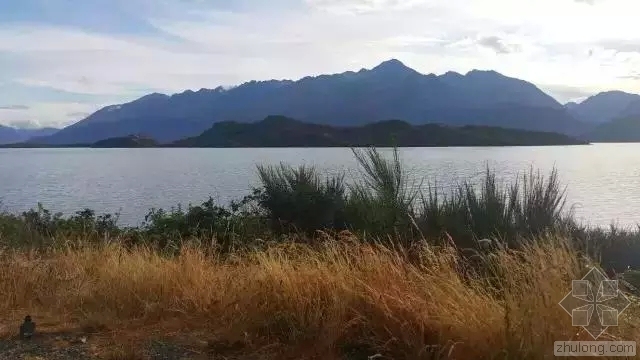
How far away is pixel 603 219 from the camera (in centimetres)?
1967

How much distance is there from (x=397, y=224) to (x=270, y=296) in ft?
15.9

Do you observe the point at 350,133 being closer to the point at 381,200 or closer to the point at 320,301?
the point at 381,200

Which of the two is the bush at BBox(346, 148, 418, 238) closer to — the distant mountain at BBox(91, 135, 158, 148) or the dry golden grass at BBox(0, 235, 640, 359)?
the dry golden grass at BBox(0, 235, 640, 359)

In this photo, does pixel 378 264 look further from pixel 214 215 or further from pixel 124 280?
pixel 214 215

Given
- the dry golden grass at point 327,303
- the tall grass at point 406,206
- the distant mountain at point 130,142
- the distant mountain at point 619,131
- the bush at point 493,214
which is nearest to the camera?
the dry golden grass at point 327,303

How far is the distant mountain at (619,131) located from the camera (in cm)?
12744

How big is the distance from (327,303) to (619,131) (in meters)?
144

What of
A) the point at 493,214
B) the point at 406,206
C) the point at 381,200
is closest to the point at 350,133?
the point at 381,200

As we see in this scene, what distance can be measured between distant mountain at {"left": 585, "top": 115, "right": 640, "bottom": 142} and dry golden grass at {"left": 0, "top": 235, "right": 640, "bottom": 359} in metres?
132

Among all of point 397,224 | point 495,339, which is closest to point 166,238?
point 397,224

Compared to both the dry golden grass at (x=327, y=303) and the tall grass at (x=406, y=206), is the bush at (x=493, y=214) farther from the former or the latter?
the dry golden grass at (x=327, y=303)

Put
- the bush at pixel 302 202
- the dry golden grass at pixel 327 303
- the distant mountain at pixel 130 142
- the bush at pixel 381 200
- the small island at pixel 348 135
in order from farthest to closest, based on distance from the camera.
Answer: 1. the distant mountain at pixel 130 142
2. the small island at pixel 348 135
3. the bush at pixel 302 202
4. the bush at pixel 381 200
5. the dry golden grass at pixel 327 303

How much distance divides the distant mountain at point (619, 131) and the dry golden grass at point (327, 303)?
132169mm

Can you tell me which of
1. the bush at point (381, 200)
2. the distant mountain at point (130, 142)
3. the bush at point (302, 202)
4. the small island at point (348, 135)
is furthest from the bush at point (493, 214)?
the distant mountain at point (130, 142)
